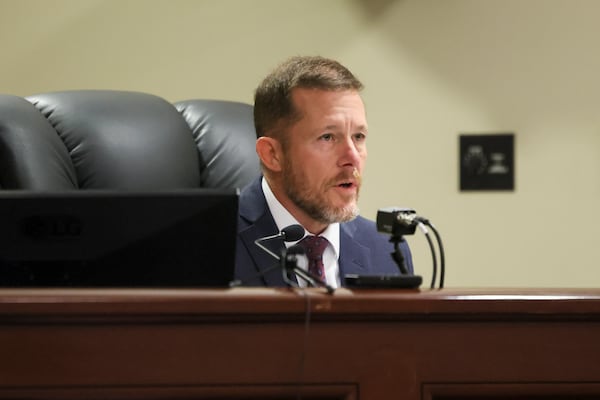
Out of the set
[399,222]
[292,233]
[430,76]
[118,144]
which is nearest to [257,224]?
[118,144]

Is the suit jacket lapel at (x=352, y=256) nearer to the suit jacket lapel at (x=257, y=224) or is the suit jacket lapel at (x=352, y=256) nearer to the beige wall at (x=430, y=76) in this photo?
the suit jacket lapel at (x=257, y=224)

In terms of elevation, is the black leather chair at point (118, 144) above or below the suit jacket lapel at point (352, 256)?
above

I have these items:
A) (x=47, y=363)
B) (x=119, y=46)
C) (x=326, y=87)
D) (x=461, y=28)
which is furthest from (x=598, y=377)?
(x=119, y=46)

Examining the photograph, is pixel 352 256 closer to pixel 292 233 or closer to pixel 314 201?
pixel 314 201

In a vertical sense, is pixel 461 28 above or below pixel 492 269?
above

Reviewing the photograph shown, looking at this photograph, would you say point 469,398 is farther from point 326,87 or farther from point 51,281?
point 326,87

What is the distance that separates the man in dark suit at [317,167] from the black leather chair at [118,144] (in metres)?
0.08

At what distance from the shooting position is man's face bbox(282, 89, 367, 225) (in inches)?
80.5

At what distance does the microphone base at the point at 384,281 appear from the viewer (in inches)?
41.8

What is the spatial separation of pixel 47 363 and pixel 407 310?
15.9 inches

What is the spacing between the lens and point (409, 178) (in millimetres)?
2580

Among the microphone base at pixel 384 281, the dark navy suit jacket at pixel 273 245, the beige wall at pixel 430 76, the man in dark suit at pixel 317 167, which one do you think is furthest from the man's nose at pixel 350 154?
the microphone base at pixel 384 281

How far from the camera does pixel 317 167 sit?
6.78 feet

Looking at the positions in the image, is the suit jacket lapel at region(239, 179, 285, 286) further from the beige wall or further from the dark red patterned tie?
the beige wall
